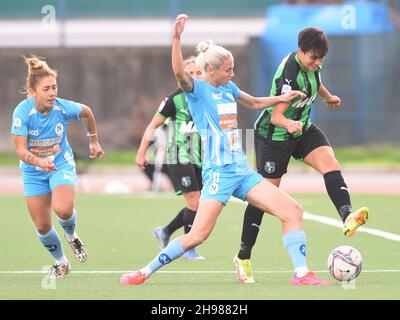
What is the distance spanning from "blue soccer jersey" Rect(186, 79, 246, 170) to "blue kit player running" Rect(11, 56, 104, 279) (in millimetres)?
1311

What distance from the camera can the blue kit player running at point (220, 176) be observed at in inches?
368

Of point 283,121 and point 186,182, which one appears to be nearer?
point 283,121

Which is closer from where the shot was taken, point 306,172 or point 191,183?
point 191,183

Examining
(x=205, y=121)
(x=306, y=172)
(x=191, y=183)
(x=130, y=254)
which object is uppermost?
(x=205, y=121)

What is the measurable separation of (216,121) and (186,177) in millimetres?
2775

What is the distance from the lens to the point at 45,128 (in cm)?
1017

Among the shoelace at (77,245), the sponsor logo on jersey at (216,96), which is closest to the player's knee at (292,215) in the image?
the sponsor logo on jersey at (216,96)

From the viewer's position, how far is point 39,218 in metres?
10.4

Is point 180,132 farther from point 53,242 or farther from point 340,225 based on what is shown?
point 340,225

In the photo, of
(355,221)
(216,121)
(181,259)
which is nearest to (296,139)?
(355,221)

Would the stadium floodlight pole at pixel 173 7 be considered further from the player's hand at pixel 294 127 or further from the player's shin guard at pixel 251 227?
the player's hand at pixel 294 127

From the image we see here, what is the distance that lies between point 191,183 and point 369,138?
14.7 metres
